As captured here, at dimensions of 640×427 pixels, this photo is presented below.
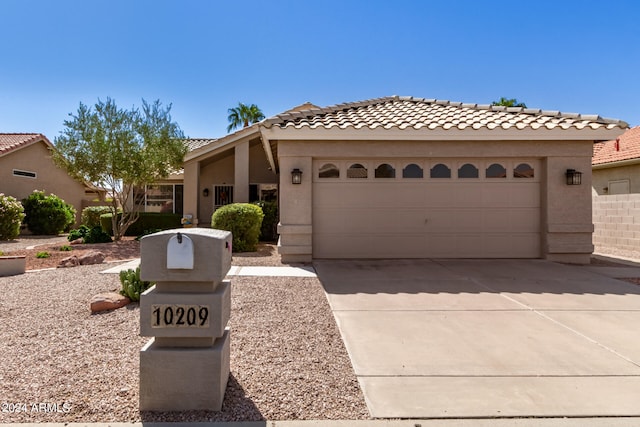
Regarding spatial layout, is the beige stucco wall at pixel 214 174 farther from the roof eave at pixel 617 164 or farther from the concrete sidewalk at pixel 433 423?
the roof eave at pixel 617 164

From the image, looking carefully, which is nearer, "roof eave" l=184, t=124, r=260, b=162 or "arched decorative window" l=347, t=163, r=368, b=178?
"arched decorative window" l=347, t=163, r=368, b=178

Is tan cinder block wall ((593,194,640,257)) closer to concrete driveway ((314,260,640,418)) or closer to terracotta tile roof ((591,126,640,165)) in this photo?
terracotta tile roof ((591,126,640,165))

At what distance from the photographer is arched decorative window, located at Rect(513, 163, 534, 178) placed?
9.62 metres

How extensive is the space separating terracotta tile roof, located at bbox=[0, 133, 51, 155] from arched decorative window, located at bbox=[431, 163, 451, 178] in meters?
20.4

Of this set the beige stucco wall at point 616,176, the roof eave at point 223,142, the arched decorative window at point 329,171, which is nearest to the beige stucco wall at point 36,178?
the roof eave at point 223,142

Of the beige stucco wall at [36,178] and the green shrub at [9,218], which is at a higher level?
the beige stucco wall at [36,178]

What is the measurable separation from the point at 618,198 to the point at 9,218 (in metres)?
22.9

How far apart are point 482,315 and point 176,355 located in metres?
4.11

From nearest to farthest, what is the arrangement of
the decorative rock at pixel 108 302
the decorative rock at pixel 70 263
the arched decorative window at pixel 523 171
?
the decorative rock at pixel 108 302
the decorative rock at pixel 70 263
the arched decorative window at pixel 523 171

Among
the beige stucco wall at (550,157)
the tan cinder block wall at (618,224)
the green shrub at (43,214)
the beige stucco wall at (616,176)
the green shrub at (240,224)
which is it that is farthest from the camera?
the green shrub at (43,214)

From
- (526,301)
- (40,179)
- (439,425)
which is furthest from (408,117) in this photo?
(40,179)

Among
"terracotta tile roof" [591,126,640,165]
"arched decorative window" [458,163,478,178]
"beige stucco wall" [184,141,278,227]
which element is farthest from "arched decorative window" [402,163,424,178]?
"terracotta tile roof" [591,126,640,165]

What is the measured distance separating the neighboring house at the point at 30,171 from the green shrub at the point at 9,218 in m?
2.89

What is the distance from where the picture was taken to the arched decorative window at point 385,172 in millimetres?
9594
